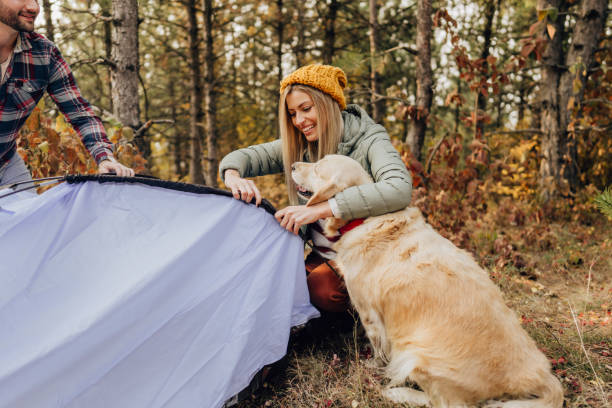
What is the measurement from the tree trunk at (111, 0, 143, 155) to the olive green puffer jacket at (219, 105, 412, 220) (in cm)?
206

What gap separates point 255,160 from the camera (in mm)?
2699

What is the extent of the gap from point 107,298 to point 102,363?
0.76 feet

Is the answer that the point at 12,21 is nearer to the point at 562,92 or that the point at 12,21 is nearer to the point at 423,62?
the point at 423,62

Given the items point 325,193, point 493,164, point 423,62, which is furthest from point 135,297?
point 493,164

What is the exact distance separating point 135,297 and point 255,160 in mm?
1399

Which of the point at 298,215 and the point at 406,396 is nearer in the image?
the point at 406,396

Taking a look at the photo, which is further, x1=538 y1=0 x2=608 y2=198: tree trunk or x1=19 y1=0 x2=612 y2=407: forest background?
x1=538 y1=0 x2=608 y2=198: tree trunk

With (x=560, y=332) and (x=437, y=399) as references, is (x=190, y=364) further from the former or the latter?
(x=560, y=332)

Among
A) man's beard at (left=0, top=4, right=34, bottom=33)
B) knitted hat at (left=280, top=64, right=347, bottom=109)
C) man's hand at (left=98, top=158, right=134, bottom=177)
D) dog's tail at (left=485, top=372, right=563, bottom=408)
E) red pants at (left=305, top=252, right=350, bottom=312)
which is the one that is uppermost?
man's beard at (left=0, top=4, right=34, bottom=33)

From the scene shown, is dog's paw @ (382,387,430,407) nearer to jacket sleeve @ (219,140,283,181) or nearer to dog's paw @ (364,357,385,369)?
dog's paw @ (364,357,385,369)

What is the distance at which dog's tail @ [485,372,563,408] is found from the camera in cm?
160

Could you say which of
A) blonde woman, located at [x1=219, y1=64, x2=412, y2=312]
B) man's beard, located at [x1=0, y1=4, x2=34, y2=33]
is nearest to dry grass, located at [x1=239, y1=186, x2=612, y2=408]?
blonde woman, located at [x1=219, y1=64, x2=412, y2=312]

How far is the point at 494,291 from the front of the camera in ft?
6.02

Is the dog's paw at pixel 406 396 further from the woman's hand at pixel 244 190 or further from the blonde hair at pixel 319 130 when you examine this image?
the blonde hair at pixel 319 130
